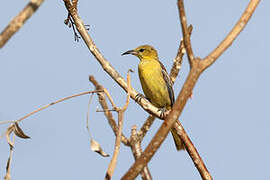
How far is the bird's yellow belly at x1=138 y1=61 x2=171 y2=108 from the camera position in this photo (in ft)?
23.5

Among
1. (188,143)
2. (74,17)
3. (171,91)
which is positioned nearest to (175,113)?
(188,143)

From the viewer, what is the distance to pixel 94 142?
2268 millimetres

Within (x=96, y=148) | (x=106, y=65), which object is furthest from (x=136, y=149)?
(x=106, y=65)

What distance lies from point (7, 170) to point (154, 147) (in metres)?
0.96

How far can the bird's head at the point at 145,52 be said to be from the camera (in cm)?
767

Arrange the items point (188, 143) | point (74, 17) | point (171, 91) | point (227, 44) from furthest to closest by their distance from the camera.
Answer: point (171, 91), point (74, 17), point (188, 143), point (227, 44)

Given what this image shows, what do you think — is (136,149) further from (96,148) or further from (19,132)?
Answer: (19,132)

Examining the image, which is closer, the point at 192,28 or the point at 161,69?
the point at 192,28

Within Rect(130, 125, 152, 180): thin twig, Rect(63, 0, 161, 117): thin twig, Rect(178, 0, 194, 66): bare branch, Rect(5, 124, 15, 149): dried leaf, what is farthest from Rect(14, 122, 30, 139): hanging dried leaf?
Rect(63, 0, 161, 117): thin twig

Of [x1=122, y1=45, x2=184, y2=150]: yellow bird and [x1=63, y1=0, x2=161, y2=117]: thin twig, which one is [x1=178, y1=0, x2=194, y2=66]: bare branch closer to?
[x1=63, y1=0, x2=161, y2=117]: thin twig

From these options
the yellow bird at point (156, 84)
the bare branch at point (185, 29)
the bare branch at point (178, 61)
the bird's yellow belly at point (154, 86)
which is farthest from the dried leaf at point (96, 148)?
the bird's yellow belly at point (154, 86)

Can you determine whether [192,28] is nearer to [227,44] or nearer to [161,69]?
[161,69]

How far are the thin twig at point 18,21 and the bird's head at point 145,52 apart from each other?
19.6 ft

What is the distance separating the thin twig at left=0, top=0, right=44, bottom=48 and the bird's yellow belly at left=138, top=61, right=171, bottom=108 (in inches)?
216
